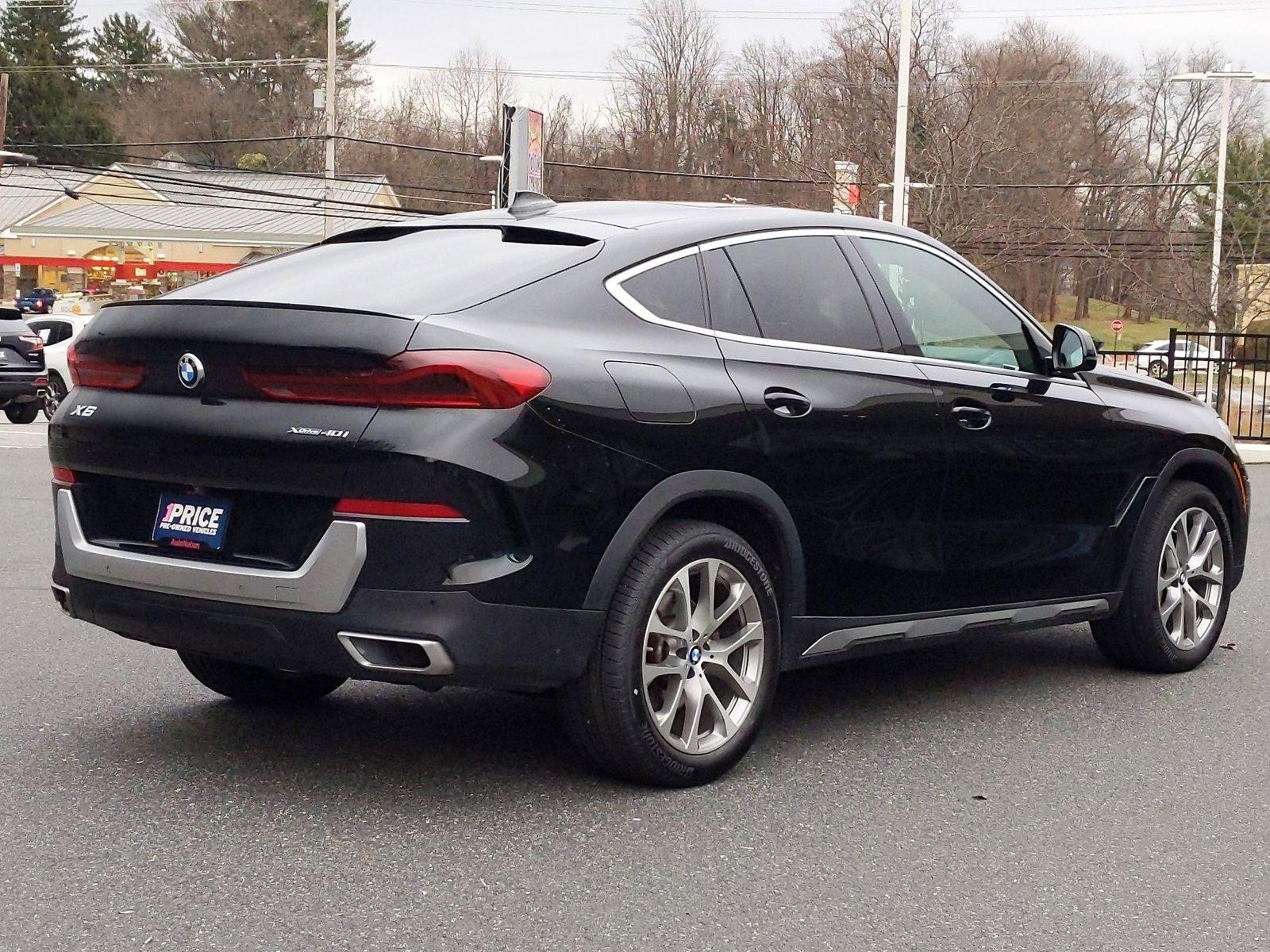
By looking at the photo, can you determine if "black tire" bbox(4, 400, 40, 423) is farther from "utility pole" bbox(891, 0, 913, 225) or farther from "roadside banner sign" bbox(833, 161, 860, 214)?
"roadside banner sign" bbox(833, 161, 860, 214)

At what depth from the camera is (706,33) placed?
71.2m

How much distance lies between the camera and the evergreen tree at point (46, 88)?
9194 cm

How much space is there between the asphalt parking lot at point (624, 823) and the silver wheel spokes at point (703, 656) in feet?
0.66

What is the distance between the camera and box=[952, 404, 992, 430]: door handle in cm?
550

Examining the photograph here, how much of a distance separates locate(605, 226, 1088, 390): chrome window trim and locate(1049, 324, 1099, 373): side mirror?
52 mm

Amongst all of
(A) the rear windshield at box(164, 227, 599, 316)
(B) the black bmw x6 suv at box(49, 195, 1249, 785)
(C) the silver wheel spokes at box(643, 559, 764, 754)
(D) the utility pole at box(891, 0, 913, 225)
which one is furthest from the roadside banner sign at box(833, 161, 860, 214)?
(C) the silver wheel spokes at box(643, 559, 764, 754)

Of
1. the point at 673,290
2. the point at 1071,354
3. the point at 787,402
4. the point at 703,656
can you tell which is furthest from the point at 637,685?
the point at 1071,354

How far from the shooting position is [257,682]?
554cm

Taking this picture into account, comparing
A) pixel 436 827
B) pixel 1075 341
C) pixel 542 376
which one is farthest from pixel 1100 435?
pixel 436 827

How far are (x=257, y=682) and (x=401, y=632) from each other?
158 cm

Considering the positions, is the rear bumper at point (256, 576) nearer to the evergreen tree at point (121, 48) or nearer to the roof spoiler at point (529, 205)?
the roof spoiler at point (529, 205)

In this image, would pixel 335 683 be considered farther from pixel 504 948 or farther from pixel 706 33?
pixel 706 33

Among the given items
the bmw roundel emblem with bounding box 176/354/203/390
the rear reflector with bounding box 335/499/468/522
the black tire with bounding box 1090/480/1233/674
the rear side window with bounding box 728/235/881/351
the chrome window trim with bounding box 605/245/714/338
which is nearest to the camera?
the rear reflector with bounding box 335/499/468/522

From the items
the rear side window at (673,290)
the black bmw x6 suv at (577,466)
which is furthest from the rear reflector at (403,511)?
the rear side window at (673,290)
